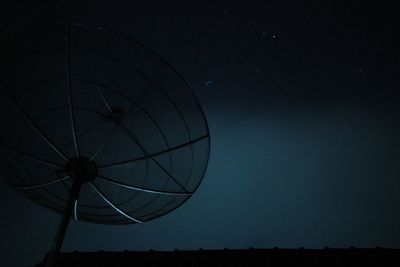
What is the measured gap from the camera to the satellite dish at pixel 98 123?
7.33 feet

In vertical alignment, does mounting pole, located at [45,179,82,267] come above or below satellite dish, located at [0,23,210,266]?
below

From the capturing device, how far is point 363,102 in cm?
396

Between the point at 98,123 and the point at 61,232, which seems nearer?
the point at 61,232

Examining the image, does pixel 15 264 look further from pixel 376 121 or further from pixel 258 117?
pixel 376 121

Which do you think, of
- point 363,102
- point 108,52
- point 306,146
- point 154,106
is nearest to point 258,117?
point 306,146

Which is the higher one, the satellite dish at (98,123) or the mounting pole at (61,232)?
the satellite dish at (98,123)

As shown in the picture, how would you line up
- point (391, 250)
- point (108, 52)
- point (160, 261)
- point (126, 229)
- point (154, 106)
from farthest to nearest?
1. point (126, 229)
2. point (160, 261)
3. point (391, 250)
4. point (154, 106)
5. point (108, 52)

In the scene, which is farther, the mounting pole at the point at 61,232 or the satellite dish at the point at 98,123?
the satellite dish at the point at 98,123

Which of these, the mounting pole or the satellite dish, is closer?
the mounting pole

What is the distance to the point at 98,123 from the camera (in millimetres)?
2711

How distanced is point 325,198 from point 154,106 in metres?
2.38

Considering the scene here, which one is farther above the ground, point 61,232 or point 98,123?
point 98,123

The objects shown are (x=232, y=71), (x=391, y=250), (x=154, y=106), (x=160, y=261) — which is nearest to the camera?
(x=154, y=106)

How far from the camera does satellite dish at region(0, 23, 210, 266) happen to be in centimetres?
223
